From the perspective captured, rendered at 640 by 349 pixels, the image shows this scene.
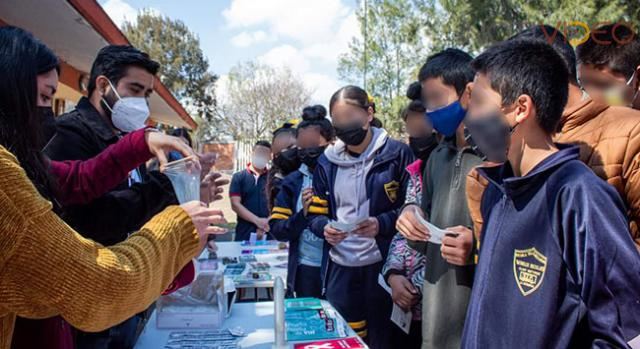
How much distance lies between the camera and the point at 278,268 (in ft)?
12.9

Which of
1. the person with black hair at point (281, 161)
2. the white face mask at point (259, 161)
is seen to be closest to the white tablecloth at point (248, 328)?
the person with black hair at point (281, 161)

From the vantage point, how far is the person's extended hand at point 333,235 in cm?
277

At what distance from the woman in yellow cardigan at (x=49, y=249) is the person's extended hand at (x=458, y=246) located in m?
1.06

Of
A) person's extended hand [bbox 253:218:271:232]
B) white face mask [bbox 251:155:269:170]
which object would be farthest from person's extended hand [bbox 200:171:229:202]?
white face mask [bbox 251:155:269:170]

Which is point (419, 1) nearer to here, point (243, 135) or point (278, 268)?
point (243, 135)

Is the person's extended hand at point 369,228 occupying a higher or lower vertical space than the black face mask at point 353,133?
lower

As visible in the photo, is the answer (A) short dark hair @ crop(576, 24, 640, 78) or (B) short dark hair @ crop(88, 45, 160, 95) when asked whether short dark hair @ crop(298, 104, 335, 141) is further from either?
(A) short dark hair @ crop(576, 24, 640, 78)

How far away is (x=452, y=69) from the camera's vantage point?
221 centimetres

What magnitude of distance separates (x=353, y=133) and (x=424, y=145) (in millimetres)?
554

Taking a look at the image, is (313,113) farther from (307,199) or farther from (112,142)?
(112,142)

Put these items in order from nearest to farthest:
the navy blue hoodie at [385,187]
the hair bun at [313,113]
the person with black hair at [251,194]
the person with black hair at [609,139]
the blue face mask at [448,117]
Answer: the person with black hair at [609,139] → the blue face mask at [448,117] → the navy blue hoodie at [385,187] → the hair bun at [313,113] → the person with black hair at [251,194]

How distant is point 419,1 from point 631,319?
935 inches

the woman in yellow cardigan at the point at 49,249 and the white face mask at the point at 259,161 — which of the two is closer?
the woman in yellow cardigan at the point at 49,249

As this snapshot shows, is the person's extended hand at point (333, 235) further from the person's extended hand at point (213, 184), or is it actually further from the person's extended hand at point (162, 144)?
the person's extended hand at point (162, 144)
